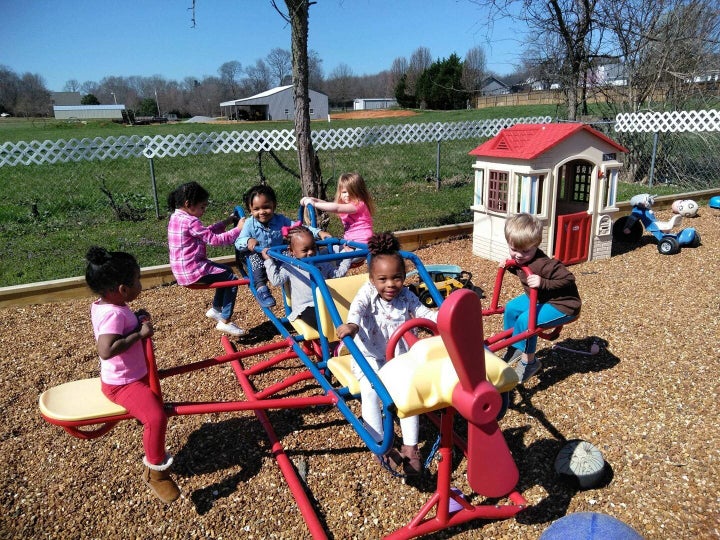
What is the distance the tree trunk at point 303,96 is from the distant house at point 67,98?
92.5 m

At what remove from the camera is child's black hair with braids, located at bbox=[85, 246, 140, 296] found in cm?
257

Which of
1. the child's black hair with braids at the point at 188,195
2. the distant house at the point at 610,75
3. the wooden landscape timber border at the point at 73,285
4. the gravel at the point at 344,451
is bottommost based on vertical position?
the gravel at the point at 344,451

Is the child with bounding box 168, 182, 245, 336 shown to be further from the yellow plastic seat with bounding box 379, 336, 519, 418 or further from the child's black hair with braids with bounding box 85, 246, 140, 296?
the yellow plastic seat with bounding box 379, 336, 519, 418

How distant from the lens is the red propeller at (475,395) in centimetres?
178

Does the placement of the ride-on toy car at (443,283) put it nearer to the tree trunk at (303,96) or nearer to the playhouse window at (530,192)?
the playhouse window at (530,192)

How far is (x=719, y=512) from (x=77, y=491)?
3.20 metres

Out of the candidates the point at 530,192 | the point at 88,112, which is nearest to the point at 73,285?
the point at 530,192

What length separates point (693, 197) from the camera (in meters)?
9.64

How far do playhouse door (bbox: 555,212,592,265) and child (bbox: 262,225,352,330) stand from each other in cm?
329

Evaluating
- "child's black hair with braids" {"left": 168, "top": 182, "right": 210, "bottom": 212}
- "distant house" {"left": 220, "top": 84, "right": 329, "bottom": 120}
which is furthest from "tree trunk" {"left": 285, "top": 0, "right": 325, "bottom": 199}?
"distant house" {"left": 220, "top": 84, "right": 329, "bottom": 120}

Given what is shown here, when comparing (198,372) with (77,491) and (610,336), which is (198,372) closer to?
(77,491)

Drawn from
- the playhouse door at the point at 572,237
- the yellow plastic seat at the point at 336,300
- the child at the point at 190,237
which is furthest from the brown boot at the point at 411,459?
the playhouse door at the point at 572,237

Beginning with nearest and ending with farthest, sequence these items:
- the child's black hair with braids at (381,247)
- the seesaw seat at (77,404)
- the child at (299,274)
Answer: the seesaw seat at (77,404) < the child's black hair with braids at (381,247) < the child at (299,274)

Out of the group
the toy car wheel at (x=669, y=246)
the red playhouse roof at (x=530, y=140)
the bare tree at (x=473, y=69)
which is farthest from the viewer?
the bare tree at (x=473, y=69)
